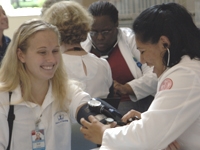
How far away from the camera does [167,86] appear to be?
1286 millimetres

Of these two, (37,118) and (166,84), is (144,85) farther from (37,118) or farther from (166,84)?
(166,84)

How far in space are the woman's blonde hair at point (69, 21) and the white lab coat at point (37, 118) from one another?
0.38 m

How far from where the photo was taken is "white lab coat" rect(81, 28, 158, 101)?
230 cm

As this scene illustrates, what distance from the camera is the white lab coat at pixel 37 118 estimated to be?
1.60 m

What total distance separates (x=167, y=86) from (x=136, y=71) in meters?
1.08

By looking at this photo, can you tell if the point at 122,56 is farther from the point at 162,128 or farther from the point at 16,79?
the point at 162,128

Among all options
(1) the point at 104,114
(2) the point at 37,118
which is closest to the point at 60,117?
(2) the point at 37,118

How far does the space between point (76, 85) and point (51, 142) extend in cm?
36

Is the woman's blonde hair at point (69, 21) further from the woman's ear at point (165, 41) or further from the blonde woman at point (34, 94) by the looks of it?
the woman's ear at point (165, 41)

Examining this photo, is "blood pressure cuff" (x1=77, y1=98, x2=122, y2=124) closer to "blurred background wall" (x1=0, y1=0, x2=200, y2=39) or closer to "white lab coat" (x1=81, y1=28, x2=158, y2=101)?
"white lab coat" (x1=81, y1=28, x2=158, y2=101)

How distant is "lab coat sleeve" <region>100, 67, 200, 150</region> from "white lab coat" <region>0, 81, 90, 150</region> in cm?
51

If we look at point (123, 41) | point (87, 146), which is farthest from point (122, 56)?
point (87, 146)

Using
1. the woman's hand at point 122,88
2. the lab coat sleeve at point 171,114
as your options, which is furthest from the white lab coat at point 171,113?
the woman's hand at point 122,88

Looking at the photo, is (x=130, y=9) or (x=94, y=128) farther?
(x=130, y=9)
